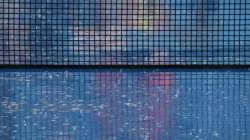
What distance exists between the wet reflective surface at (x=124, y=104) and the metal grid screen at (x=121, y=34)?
1.15 ft

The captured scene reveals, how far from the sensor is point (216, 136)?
2768 mm

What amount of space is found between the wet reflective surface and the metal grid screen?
35 cm

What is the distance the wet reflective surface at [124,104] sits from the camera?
9.28 feet

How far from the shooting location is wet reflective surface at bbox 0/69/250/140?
2.83 m

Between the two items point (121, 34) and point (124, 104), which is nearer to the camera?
point (124, 104)

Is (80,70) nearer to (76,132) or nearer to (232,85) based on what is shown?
(232,85)

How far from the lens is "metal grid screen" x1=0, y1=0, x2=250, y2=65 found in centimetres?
500

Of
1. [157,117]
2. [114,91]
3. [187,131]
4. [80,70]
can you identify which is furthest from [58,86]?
[187,131]

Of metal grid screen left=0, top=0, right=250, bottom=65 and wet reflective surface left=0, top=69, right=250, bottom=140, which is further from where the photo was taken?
metal grid screen left=0, top=0, right=250, bottom=65

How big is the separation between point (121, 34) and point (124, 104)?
164cm

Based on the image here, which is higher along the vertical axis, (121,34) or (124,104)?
(121,34)

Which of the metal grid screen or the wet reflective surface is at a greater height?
the metal grid screen

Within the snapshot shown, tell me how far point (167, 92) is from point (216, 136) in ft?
3.86

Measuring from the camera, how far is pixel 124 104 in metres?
3.50
